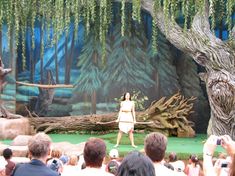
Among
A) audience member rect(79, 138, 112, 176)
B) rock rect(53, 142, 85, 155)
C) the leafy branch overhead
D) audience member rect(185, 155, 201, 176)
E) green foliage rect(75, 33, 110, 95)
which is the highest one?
the leafy branch overhead

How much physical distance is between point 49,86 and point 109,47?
91.0 inches

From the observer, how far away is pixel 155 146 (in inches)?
154

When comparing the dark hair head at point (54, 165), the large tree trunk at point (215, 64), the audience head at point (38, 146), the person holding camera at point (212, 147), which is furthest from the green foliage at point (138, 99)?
the person holding camera at point (212, 147)

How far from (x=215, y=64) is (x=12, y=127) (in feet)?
18.7

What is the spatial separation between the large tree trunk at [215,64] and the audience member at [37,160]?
980 centimetres

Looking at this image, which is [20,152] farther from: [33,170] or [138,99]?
[33,170]

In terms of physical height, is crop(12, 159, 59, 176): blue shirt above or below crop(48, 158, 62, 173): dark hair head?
above

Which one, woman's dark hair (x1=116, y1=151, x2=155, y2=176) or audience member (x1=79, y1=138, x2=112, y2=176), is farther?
audience member (x1=79, y1=138, x2=112, y2=176)

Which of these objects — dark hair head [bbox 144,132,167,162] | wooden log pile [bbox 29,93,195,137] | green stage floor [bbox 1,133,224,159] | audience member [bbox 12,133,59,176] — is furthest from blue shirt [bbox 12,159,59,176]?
wooden log pile [bbox 29,93,195,137]

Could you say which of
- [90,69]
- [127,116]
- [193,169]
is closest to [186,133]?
[127,116]

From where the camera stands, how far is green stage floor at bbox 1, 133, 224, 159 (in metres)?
12.3

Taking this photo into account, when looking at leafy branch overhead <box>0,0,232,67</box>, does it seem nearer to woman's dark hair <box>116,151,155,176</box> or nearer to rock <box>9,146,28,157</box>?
rock <box>9,146,28,157</box>

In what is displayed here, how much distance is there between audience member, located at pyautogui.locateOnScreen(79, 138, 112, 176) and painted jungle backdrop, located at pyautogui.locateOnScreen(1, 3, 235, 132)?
44.8 ft

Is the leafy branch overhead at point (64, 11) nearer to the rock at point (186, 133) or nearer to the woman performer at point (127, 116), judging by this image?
the woman performer at point (127, 116)
